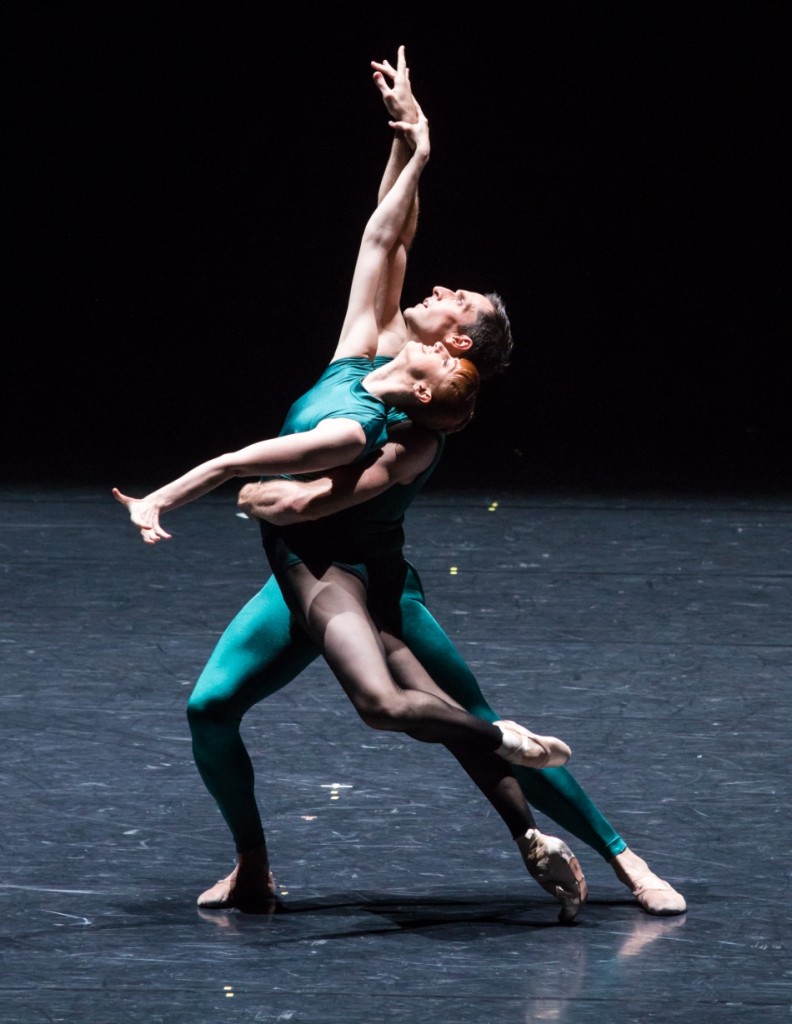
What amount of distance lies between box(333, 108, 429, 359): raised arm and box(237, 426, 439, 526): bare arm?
254 mm

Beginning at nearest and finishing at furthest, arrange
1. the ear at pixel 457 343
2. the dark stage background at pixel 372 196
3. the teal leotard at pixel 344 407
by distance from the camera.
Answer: the teal leotard at pixel 344 407 < the ear at pixel 457 343 < the dark stage background at pixel 372 196

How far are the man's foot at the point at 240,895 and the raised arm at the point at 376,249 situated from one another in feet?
3.12

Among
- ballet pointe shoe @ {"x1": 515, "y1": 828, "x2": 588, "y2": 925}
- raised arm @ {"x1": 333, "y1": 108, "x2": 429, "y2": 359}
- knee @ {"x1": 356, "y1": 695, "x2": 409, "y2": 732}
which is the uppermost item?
raised arm @ {"x1": 333, "y1": 108, "x2": 429, "y2": 359}

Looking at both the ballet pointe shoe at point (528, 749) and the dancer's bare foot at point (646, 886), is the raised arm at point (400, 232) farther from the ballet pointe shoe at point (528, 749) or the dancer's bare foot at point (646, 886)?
the dancer's bare foot at point (646, 886)

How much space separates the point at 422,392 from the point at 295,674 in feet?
1.82

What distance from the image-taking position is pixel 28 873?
330cm

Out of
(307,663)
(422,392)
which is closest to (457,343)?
(422,392)

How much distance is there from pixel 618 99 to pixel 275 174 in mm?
1780

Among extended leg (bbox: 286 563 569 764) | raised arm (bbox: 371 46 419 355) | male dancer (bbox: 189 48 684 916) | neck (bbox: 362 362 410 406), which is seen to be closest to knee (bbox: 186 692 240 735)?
male dancer (bbox: 189 48 684 916)

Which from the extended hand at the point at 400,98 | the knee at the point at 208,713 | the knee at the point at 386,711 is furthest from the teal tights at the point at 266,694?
the extended hand at the point at 400,98

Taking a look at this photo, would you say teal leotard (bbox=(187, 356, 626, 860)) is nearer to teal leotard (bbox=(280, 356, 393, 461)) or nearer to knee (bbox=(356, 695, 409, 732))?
teal leotard (bbox=(280, 356, 393, 461))

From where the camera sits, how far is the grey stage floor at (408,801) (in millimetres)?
2781

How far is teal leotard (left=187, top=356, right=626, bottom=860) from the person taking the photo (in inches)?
122

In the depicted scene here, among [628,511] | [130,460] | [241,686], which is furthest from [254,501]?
[130,460]
